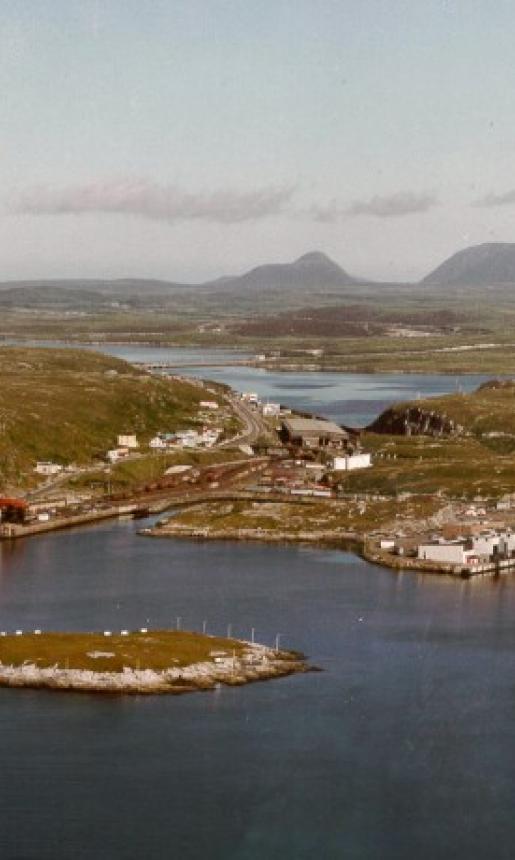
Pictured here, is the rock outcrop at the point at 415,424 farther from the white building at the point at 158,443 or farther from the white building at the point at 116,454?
the white building at the point at 116,454

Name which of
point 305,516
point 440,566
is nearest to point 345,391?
point 305,516

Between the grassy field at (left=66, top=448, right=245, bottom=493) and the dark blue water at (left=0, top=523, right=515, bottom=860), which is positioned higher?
the grassy field at (left=66, top=448, right=245, bottom=493)

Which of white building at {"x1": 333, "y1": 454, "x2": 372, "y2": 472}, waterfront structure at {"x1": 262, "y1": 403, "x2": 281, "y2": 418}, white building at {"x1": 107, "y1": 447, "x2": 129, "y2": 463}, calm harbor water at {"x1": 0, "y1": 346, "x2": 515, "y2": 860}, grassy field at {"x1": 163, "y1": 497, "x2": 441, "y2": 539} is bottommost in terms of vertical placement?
calm harbor water at {"x1": 0, "y1": 346, "x2": 515, "y2": 860}

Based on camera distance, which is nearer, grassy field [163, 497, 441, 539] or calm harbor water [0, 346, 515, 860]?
calm harbor water [0, 346, 515, 860]

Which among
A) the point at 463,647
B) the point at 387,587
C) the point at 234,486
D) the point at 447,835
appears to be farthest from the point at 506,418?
the point at 447,835

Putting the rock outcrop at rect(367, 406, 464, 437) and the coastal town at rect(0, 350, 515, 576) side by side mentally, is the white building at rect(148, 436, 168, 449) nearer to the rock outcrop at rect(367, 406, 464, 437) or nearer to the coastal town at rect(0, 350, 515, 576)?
the coastal town at rect(0, 350, 515, 576)

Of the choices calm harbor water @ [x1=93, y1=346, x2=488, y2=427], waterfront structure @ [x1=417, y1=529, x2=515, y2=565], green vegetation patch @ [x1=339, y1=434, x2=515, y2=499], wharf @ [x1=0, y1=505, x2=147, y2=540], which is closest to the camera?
waterfront structure @ [x1=417, y1=529, x2=515, y2=565]

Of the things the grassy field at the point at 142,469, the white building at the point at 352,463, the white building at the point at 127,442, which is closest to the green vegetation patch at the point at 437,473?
the white building at the point at 352,463

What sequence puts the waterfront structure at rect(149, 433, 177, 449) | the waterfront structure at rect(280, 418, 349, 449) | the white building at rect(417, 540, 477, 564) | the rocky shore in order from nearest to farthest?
the rocky shore
the white building at rect(417, 540, 477, 564)
the waterfront structure at rect(149, 433, 177, 449)
the waterfront structure at rect(280, 418, 349, 449)

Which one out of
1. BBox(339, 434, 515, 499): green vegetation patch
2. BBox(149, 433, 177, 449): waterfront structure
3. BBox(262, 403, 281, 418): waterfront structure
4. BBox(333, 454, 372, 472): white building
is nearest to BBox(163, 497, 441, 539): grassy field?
BBox(339, 434, 515, 499): green vegetation patch
